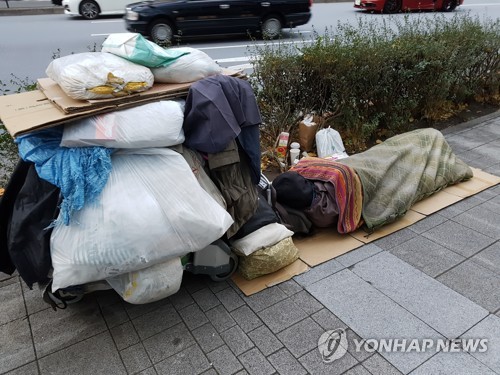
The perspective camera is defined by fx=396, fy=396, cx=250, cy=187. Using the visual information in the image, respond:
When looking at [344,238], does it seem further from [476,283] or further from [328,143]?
[328,143]

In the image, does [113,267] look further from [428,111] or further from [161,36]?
[161,36]

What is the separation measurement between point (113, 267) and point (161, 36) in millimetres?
8436

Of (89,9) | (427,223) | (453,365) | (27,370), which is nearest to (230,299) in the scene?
(27,370)

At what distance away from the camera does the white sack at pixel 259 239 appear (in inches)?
99.6

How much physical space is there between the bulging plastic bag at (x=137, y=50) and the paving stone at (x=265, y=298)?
1.54 meters

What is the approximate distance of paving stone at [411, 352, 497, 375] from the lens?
199cm

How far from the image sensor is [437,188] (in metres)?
3.60

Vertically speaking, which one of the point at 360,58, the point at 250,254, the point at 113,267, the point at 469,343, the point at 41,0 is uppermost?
the point at 41,0

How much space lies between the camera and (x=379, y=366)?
2.03m

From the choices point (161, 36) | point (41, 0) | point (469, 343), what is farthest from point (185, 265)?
point (41, 0)

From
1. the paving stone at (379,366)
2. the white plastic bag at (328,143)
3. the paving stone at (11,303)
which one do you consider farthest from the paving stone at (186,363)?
the white plastic bag at (328,143)

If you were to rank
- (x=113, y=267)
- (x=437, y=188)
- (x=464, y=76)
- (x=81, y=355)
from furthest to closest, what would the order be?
(x=464, y=76)
(x=437, y=188)
(x=81, y=355)
(x=113, y=267)

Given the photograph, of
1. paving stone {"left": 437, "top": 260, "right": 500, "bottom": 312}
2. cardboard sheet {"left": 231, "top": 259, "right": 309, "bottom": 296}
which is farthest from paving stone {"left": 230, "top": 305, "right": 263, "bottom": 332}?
paving stone {"left": 437, "top": 260, "right": 500, "bottom": 312}

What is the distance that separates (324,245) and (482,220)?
138 centimetres
